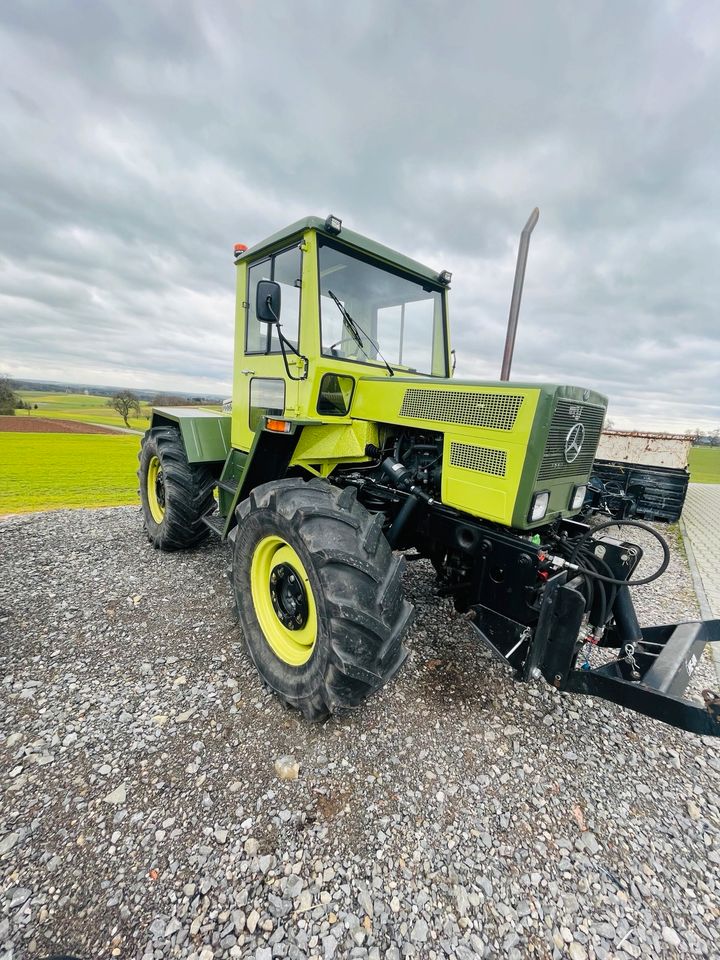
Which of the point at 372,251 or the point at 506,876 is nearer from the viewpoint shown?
the point at 506,876

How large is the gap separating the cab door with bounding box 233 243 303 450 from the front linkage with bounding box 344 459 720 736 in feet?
3.58

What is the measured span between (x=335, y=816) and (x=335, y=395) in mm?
2532

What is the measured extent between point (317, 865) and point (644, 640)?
7.32 feet

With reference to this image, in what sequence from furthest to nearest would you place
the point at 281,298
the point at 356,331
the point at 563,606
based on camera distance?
the point at 356,331, the point at 281,298, the point at 563,606

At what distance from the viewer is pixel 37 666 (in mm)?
2736

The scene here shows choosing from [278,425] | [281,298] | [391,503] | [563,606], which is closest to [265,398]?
[278,425]

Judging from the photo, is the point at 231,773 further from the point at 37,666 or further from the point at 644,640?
the point at 644,640

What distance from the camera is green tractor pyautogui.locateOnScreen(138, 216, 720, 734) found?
2.11 m

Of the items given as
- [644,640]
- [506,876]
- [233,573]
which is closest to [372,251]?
[233,573]

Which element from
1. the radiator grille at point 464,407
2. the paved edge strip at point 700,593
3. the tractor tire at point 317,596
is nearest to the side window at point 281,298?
the radiator grille at point 464,407

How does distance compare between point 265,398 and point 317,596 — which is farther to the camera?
point 265,398

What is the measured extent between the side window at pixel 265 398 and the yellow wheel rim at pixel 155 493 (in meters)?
1.82

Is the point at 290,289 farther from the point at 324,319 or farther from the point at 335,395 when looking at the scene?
the point at 335,395

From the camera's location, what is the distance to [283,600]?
259cm
